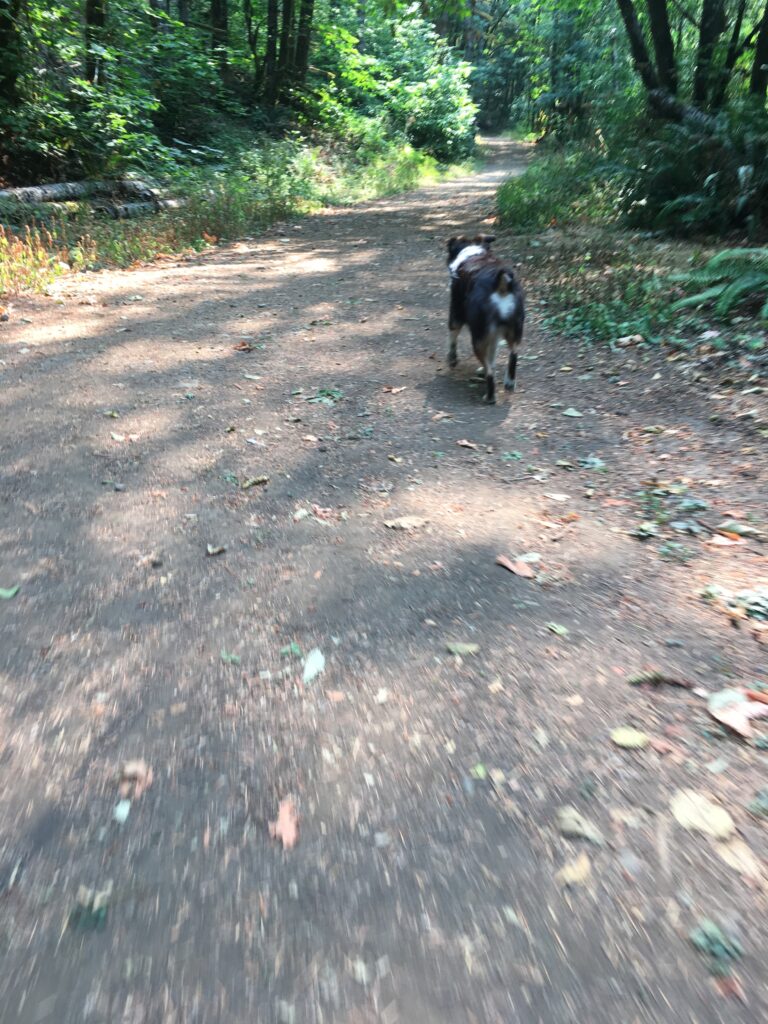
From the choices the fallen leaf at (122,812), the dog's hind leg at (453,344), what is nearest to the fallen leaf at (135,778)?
the fallen leaf at (122,812)

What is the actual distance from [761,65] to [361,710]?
41.9 ft

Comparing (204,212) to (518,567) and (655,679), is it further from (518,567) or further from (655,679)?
(655,679)

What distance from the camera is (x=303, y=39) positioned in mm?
22188

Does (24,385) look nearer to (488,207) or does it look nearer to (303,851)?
(303,851)

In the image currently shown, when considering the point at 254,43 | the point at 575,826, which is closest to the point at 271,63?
the point at 254,43

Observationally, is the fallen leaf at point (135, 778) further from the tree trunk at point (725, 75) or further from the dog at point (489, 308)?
the tree trunk at point (725, 75)

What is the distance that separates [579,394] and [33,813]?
5194 millimetres

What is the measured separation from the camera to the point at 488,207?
16391 mm

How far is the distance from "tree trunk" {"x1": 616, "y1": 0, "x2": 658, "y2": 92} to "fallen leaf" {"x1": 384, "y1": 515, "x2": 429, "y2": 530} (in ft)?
41.6

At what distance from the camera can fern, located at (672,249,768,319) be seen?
655cm

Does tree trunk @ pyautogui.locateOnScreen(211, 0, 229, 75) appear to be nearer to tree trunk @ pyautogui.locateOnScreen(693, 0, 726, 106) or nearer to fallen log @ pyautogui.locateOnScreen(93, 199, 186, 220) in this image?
fallen log @ pyautogui.locateOnScreen(93, 199, 186, 220)

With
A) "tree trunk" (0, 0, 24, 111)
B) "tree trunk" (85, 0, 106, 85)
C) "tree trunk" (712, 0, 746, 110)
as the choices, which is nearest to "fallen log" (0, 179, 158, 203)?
"tree trunk" (0, 0, 24, 111)

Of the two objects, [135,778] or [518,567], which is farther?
[518,567]

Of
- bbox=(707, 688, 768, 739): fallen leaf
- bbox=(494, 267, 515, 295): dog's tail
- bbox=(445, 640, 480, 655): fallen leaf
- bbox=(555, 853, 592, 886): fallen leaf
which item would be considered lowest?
bbox=(445, 640, 480, 655): fallen leaf
